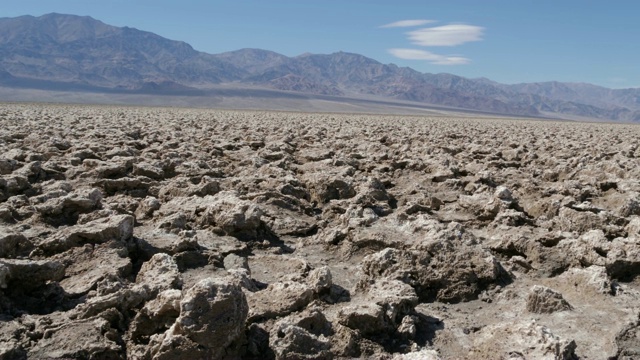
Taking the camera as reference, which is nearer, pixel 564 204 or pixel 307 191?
pixel 564 204

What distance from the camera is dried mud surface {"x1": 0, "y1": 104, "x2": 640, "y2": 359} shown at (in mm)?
2279

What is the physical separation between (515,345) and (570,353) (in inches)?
8.0

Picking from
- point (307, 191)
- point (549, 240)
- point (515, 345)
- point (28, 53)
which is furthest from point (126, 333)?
point (28, 53)

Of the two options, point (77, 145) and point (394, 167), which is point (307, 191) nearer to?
point (394, 167)

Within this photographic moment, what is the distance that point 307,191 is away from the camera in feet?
18.1

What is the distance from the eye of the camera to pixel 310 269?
3305mm

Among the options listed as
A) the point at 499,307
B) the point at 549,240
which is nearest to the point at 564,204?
the point at 549,240

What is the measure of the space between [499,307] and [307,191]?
288cm

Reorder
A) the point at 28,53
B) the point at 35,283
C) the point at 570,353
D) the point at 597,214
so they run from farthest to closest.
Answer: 1. the point at 28,53
2. the point at 597,214
3. the point at 35,283
4. the point at 570,353

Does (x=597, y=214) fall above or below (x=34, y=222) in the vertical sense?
above

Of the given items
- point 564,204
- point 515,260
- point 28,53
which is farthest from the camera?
point 28,53

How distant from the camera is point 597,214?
13.6ft

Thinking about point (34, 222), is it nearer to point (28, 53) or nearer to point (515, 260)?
point (515, 260)

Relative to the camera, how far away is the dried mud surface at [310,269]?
2279 millimetres
